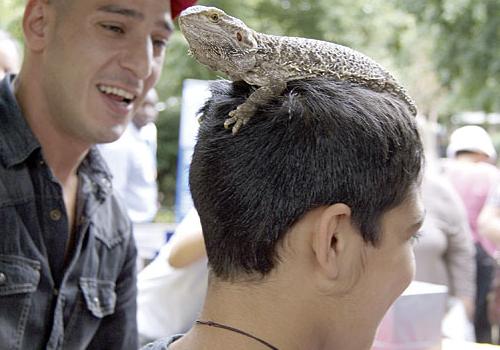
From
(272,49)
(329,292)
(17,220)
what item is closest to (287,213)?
(329,292)

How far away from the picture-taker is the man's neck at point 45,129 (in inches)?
80.4

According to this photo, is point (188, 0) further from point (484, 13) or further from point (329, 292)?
point (484, 13)

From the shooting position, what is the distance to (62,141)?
2057mm

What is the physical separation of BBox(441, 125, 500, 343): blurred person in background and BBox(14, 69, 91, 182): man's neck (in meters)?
3.97

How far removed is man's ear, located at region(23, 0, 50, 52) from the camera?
81.4 inches

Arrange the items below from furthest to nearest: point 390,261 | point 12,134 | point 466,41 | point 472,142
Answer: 1. point 466,41
2. point 472,142
3. point 12,134
4. point 390,261

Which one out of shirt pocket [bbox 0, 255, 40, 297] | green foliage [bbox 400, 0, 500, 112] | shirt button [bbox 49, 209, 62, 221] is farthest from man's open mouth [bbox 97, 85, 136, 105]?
green foliage [bbox 400, 0, 500, 112]

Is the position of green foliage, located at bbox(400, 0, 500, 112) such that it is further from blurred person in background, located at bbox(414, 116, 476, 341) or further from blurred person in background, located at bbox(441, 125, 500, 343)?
blurred person in background, located at bbox(414, 116, 476, 341)

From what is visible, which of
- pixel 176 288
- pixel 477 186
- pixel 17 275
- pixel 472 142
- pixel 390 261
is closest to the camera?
pixel 390 261

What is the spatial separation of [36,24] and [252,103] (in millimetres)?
1139

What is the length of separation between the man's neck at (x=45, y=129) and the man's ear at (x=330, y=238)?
3.48ft

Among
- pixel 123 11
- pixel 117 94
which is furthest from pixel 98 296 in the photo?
pixel 123 11

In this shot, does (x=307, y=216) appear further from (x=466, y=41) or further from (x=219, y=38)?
(x=466, y=41)

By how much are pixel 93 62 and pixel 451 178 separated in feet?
13.8
